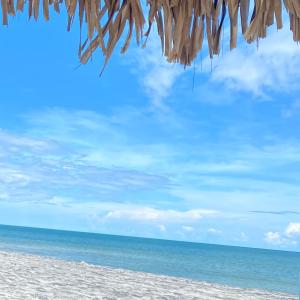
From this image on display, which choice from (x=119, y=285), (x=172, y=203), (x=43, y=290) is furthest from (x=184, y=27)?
(x=172, y=203)

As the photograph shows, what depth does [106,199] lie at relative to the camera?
6381cm

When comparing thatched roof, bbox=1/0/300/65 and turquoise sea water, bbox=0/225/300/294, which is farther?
turquoise sea water, bbox=0/225/300/294

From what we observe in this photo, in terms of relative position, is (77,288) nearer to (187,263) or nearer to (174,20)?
(174,20)

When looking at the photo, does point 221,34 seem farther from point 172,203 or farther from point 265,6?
point 172,203

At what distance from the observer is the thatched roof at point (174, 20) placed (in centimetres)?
190

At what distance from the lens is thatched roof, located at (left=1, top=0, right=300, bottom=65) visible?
1.90 m

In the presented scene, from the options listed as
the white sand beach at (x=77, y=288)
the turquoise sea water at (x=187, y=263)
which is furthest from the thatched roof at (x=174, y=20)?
the turquoise sea water at (x=187, y=263)

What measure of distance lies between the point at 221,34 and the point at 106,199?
62.5 m

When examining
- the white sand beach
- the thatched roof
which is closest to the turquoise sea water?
the white sand beach

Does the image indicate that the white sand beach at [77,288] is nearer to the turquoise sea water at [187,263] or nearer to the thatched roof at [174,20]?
the thatched roof at [174,20]

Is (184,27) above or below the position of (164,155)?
below

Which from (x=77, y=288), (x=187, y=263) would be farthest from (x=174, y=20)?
(x=187, y=263)

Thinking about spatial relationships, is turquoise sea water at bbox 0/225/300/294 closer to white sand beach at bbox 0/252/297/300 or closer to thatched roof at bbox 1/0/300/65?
white sand beach at bbox 0/252/297/300

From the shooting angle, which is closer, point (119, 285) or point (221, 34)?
point (221, 34)
